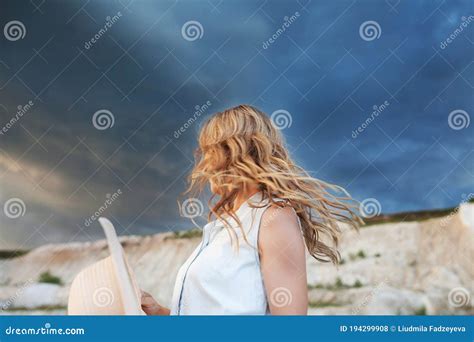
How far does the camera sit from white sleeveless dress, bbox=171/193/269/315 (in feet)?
7.50

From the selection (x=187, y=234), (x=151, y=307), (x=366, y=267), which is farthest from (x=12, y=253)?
(x=366, y=267)

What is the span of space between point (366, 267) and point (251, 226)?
4305mm

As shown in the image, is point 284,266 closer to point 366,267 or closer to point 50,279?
point 50,279

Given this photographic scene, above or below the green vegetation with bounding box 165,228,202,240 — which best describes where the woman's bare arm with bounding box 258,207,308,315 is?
above

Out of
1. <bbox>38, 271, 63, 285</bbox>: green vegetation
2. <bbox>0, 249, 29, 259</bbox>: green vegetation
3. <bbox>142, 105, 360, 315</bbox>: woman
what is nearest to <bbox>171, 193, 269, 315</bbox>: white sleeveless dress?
<bbox>142, 105, 360, 315</bbox>: woman

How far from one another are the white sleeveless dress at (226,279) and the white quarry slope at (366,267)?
9.10 feet

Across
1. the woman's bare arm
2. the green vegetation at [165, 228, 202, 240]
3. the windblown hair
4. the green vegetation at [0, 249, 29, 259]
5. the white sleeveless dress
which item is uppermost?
the windblown hair

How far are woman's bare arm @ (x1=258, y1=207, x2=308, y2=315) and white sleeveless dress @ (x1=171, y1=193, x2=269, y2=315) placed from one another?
0.04m

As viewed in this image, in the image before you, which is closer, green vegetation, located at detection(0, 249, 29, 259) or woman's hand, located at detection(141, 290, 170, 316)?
woman's hand, located at detection(141, 290, 170, 316)

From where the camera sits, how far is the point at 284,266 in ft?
7.30

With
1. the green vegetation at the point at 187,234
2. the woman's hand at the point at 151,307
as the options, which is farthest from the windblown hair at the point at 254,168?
the green vegetation at the point at 187,234

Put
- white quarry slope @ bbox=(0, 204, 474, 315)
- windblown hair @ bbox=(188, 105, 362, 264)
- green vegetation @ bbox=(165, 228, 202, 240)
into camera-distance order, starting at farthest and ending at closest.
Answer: green vegetation @ bbox=(165, 228, 202, 240) < white quarry slope @ bbox=(0, 204, 474, 315) < windblown hair @ bbox=(188, 105, 362, 264)

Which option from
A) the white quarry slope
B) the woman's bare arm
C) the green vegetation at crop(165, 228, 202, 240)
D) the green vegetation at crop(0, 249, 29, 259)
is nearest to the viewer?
the woman's bare arm

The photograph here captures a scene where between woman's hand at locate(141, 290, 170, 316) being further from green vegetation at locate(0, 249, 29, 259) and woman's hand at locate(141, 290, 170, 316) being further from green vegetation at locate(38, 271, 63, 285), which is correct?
green vegetation at locate(38, 271, 63, 285)
